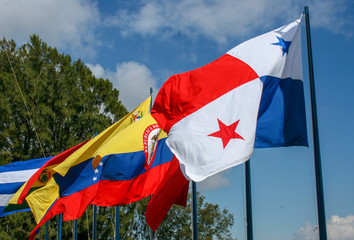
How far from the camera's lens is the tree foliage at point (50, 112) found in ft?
77.2

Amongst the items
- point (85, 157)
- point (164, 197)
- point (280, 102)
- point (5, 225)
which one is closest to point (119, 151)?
point (85, 157)

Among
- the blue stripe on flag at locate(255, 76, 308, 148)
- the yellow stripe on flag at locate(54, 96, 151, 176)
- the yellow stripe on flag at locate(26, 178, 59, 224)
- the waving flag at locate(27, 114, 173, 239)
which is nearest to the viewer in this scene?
the blue stripe on flag at locate(255, 76, 308, 148)

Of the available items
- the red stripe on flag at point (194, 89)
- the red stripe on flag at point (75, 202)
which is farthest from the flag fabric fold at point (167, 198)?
the red stripe on flag at point (75, 202)

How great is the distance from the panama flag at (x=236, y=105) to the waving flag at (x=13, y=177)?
11247 millimetres

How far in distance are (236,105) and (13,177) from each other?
12.9 metres

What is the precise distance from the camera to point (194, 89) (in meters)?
6.73

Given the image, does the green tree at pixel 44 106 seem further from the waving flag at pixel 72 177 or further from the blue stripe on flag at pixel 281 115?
the blue stripe on flag at pixel 281 115

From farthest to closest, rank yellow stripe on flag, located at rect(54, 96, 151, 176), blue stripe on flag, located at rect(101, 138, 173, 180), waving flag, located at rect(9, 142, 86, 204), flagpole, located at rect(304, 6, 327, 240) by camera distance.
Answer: waving flag, located at rect(9, 142, 86, 204)
yellow stripe on flag, located at rect(54, 96, 151, 176)
blue stripe on flag, located at rect(101, 138, 173, 180)
flagpole, located at rect(304, 6, 327, 240)

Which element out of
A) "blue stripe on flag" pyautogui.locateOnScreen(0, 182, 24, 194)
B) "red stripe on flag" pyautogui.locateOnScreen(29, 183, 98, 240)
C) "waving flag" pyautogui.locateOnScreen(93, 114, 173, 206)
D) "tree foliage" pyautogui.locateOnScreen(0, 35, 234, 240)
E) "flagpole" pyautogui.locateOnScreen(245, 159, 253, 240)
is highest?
"tree foliage" pyautogui.locateOnScreen(0, 35, 234, 240)

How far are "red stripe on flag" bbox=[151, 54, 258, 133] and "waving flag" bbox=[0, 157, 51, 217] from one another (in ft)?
36.4

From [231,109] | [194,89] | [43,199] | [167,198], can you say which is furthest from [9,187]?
[231,109]

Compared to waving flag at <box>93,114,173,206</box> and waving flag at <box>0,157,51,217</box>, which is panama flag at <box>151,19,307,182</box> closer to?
waving flag at <box>93,114,173,206</box>

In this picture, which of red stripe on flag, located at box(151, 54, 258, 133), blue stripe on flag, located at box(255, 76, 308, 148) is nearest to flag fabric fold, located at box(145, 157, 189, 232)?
red stripe on flag, located at box(151, 54, 258, 133)

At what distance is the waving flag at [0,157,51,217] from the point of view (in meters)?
16.8
